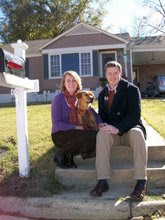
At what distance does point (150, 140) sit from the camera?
19.9 feet

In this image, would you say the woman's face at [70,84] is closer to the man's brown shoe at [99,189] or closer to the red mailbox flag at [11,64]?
the red mailbox flag at [11,64]

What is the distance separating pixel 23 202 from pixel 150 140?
2278 mm

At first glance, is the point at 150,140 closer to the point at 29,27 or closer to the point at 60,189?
the point at 60,189

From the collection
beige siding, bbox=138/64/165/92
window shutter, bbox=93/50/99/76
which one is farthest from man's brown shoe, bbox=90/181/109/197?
beige siding, bbox=138/64/165/92

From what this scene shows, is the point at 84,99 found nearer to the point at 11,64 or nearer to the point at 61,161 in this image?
the point at 61,161

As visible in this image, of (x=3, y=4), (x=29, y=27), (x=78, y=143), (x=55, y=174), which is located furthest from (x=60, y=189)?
(x=3, y=4)

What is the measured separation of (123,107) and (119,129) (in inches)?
14.7

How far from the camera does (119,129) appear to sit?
16.0ft

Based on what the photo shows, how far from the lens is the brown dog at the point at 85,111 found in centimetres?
521

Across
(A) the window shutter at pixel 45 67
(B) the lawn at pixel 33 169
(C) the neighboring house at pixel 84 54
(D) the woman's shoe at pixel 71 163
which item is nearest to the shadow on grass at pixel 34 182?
(B) the lawn at pixel 33 169

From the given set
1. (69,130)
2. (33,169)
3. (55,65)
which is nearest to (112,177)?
(69,130)

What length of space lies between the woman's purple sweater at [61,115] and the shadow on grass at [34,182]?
1.67 ft

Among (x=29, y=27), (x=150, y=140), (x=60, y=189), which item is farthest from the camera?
(x=29, y=27)

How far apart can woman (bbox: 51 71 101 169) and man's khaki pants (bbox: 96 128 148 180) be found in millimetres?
250
